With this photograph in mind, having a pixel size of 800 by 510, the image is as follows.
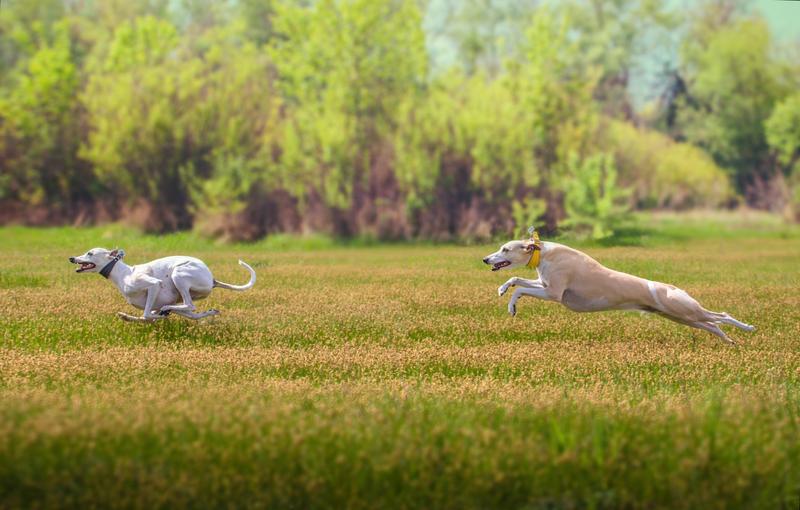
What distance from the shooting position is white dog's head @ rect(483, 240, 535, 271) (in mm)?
11380

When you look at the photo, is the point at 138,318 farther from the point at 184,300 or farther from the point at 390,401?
the point at 390,401

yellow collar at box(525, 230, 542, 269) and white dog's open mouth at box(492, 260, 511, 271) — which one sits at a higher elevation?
yellow collar at box(525, 230, 542, 269)

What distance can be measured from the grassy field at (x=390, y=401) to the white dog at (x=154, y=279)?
0.99 ft

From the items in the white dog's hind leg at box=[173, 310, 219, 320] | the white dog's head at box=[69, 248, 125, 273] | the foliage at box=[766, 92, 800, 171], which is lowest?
the white dog's hind leg at box=[173, 310, 219, 320]

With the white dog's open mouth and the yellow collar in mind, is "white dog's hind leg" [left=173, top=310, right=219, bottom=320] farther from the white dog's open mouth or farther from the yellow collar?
the yellow collar

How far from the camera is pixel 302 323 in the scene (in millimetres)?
13023

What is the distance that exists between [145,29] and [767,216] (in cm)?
2750

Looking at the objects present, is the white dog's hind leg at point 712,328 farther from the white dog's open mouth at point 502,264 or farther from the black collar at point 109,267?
the black collar at point 109,267

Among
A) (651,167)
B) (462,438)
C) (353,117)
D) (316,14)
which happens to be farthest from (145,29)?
(462,438)

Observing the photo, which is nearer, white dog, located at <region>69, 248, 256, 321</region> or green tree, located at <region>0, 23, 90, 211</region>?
white dog, located at <region>69, 248, 256, 321</region>

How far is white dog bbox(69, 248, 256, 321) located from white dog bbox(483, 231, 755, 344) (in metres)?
3.38

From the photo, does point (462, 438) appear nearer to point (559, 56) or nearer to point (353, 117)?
point (353, 117)

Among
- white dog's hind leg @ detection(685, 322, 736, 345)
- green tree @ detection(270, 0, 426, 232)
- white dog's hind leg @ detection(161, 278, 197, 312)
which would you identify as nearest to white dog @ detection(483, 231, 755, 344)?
white dog's hind leg @ detection(685, 322, 736, 345)

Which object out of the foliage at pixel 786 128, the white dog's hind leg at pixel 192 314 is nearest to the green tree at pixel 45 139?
the white dog's hind leg at pixel 192 314
